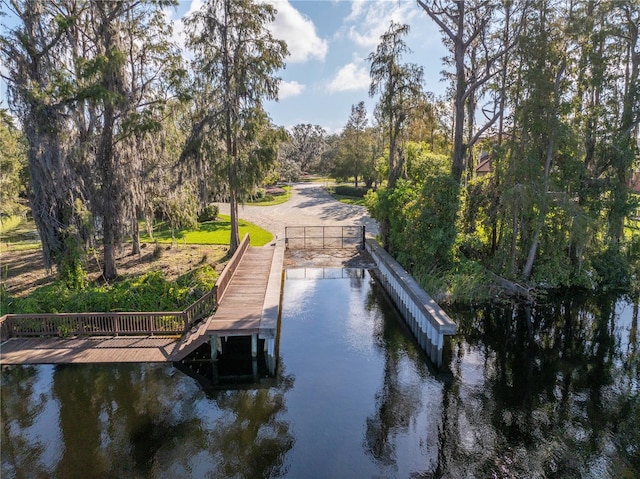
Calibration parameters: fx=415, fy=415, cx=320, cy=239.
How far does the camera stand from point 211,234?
80.6 ft

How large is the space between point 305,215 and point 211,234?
878cm

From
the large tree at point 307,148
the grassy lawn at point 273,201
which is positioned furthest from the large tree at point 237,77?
the large tree at point 307,148

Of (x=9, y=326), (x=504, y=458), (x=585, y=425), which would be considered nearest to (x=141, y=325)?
(x=9, y=326)

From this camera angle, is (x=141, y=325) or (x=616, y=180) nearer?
(x=141, y=325)

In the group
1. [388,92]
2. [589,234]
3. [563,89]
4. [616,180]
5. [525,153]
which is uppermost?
[388,92]

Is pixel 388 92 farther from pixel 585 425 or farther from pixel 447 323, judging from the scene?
pixel 585 425

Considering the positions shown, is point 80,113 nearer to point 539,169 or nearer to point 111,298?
point 111,298

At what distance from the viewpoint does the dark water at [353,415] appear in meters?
6.96

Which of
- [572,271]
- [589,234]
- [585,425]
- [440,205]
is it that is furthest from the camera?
[572,271]

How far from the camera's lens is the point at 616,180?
16.2m

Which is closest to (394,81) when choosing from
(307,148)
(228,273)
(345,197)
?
(228,273)

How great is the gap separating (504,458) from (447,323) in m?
3.83

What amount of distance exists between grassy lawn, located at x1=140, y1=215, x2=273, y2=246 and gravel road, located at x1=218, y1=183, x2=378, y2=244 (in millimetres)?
850

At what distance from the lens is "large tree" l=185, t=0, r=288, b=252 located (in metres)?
17.2
